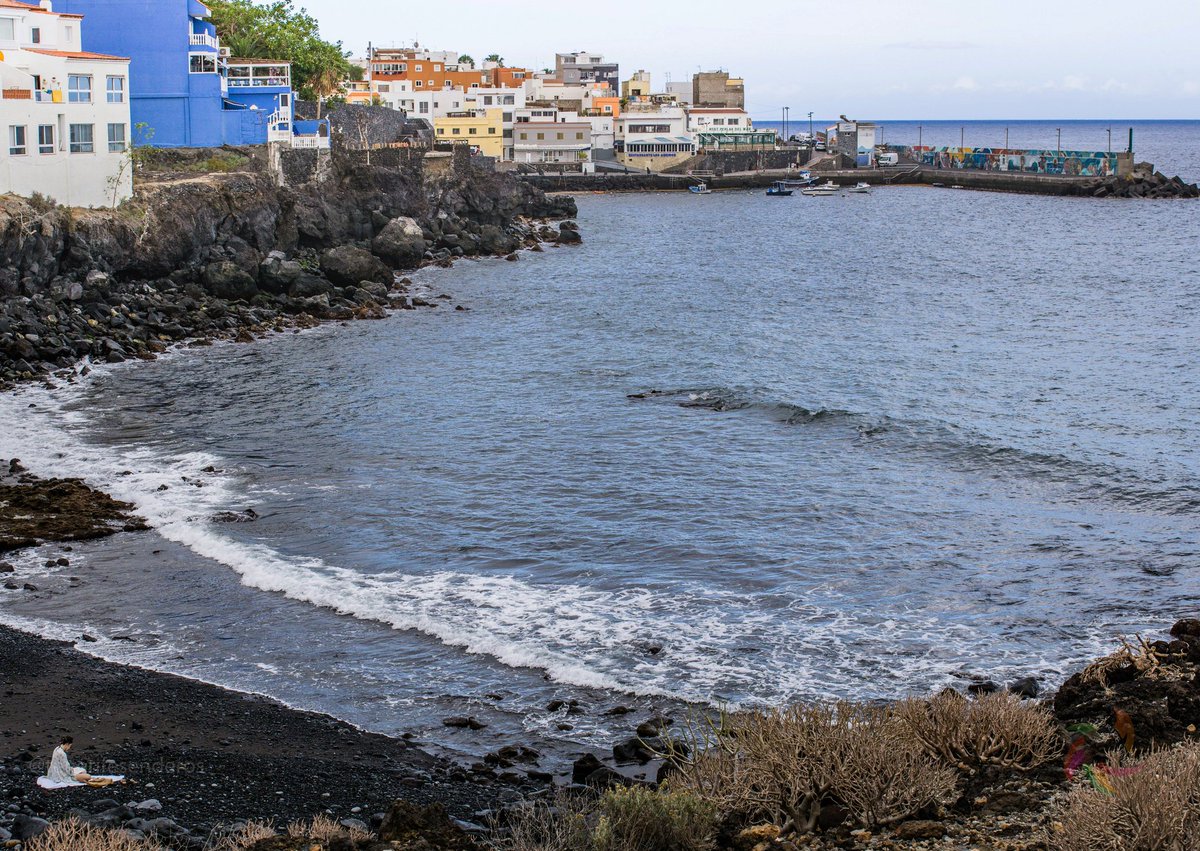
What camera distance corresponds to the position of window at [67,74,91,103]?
47.6m

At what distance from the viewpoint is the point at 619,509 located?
971 inches

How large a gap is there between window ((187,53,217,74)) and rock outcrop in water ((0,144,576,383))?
313 inches

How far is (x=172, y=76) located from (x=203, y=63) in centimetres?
303

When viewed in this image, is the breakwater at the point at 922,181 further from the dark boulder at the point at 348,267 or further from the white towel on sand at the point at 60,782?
the white towel on sand at the point at 60,782

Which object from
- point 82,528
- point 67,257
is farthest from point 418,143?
point 82,528

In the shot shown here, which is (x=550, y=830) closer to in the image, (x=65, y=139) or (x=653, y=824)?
(x=653, y=824)

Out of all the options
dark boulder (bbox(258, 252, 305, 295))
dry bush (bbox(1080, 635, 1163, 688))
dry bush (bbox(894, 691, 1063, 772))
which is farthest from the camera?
dark boulder (bbox(258, 252, 305, 295))

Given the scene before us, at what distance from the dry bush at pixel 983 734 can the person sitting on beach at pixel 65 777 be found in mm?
8276

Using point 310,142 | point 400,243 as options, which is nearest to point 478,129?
point 310,142

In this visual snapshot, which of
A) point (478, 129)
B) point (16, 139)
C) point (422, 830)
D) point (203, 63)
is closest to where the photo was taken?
point (422, 830)

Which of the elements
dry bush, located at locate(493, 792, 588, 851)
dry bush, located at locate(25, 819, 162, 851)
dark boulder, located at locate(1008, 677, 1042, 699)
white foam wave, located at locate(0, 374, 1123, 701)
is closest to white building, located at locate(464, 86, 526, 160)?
white foam wave, located at locate(0, 374, 1123, 701)

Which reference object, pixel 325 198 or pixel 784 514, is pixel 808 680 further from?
pixel 325 198

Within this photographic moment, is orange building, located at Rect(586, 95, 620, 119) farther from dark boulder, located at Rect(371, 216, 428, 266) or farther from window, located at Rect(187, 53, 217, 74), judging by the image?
dark boulder, located at Rect(371, 216, 428, 266)

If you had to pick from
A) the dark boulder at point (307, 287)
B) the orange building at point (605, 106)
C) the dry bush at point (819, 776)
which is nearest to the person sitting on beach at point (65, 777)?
the dry bush at point (819, 776)
